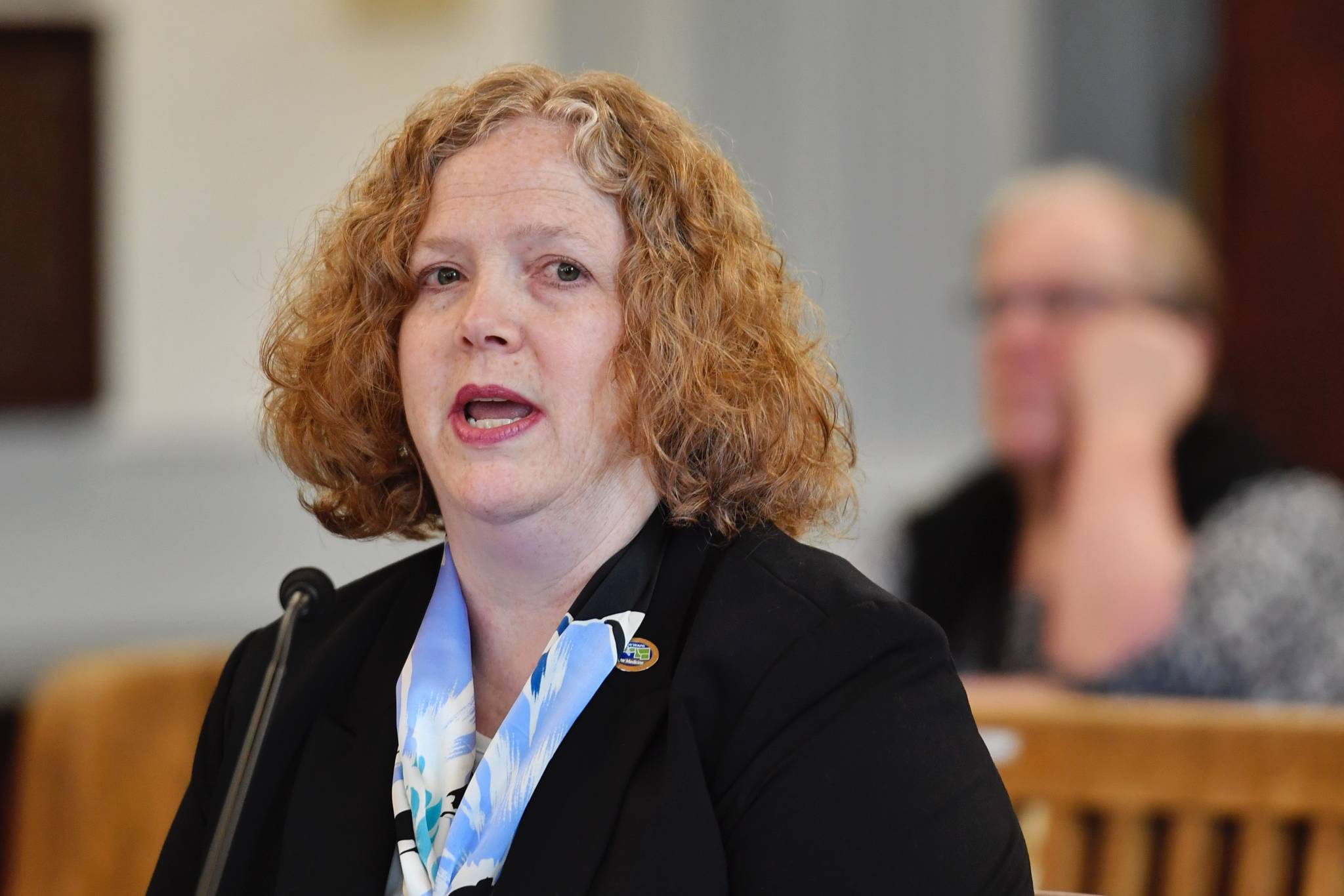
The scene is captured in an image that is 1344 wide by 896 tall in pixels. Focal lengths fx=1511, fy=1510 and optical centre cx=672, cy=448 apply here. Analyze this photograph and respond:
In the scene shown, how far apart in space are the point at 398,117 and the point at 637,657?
3.90 meters

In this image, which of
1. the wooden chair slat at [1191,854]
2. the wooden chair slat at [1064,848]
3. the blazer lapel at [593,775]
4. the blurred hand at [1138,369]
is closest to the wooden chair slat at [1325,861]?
the wooden chair slat at [1191,854]

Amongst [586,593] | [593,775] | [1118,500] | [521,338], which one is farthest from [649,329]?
[1118,500]

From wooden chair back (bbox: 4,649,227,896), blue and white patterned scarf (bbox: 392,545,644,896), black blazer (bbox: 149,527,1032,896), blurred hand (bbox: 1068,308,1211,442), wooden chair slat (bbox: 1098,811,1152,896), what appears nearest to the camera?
black blazer (bbox: 149,527,1032,896)

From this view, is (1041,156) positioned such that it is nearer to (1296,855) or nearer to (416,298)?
(1296,855)

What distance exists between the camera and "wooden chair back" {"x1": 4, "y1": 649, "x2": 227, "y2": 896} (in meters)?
2.18

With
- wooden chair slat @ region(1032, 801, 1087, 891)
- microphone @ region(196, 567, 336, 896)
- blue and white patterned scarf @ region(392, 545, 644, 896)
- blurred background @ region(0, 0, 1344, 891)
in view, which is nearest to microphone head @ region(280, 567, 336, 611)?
microphone @ region(196, 567, 336, 896)

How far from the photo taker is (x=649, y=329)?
135 cm

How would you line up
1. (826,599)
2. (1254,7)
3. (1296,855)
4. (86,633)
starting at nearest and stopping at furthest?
(826,599) → (1296,855) → (1254,7) → (86,633)

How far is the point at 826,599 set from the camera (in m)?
1.26

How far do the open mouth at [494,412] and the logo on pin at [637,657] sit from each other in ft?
0.74

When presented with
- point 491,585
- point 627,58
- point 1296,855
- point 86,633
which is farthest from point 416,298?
point 86,633

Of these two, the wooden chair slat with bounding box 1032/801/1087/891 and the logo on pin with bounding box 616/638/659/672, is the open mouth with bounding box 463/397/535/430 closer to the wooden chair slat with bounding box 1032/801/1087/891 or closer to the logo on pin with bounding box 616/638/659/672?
the logo on pin with bounding box 616/638/659/672

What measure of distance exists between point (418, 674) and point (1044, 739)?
866 mm

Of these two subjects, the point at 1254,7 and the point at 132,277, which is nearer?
the point at 1254,7
